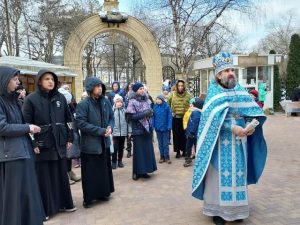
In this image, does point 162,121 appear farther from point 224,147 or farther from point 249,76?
point 249,76

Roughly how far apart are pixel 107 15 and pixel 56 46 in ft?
45.2

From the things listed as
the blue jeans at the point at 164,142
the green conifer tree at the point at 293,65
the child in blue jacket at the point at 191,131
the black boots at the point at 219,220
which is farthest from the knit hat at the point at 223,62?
the green conifer tree at the point at 293,65

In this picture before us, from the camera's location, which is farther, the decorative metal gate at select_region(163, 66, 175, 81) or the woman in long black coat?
the decorative metal gate at select_region(163, 66, 175, 81)

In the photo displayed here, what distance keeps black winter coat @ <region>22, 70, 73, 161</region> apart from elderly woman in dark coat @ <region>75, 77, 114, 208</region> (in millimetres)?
368

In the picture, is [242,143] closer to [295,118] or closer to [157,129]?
[157,129]

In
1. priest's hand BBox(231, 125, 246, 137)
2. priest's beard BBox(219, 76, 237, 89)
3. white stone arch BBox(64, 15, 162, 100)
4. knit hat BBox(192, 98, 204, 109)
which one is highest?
white stone arch BBox(64, 15, 162, 100)

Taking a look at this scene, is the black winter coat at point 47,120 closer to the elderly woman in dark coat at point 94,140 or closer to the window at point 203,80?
the elderly woman in dark coat at point 94,140

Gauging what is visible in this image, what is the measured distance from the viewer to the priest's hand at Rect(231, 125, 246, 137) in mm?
4301

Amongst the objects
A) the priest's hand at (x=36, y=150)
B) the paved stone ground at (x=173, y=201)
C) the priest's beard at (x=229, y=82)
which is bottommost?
the paved stone ground at (x=173, y=201)

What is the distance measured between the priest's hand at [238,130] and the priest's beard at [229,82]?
0.51 m

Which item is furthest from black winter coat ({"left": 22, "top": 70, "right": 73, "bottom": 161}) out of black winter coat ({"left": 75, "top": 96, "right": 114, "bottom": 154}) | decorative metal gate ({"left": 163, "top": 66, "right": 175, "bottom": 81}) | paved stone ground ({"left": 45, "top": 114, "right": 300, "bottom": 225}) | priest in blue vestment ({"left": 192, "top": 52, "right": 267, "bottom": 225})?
decorative metal gate ({"left": 163, "top": 66, "right": 175, "bottom": 81})

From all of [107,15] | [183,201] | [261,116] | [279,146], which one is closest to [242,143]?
[261,116]

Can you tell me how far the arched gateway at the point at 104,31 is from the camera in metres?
16.0

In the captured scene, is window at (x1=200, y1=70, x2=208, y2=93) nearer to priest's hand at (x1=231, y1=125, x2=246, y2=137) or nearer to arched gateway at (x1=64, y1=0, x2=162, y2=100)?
arched gateway at (x1=64, y1=0, x2=162, y2=100)
